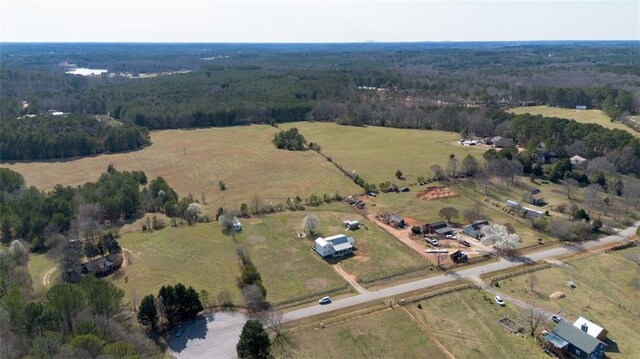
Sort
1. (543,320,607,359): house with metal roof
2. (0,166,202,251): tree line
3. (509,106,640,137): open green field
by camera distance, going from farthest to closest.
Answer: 1. (509,106,640,137): open green field
2. (0,166,202,251): tree line
3. (543,320,607,359): house with metal roof

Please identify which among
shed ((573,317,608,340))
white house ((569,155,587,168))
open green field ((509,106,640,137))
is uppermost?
open green field ((509,106,640,137))

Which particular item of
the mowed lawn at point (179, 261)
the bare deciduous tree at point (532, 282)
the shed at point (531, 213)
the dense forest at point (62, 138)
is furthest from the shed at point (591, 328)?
the dense forest at point (62, 138)

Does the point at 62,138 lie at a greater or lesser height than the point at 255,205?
greater

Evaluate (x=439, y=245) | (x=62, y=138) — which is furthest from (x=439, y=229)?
(x=62, y=138)

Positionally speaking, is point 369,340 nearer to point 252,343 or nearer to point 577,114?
point 252,343

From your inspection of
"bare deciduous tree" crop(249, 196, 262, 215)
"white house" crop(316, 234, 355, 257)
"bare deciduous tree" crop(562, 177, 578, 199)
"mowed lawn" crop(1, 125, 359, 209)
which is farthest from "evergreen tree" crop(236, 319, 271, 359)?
"bare deciduous tree" crop(562, 177, 578, 199)

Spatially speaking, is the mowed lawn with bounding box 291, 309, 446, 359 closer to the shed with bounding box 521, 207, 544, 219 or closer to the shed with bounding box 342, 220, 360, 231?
the shed with bounding box 342, 220, 360, 231
